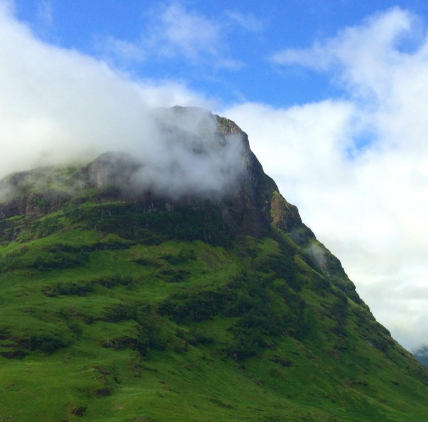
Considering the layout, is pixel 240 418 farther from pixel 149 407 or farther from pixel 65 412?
pixel 65 412

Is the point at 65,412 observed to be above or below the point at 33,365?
below

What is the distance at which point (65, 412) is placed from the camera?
157 m

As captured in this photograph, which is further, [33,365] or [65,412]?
[33,365]

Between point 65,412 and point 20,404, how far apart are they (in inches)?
578

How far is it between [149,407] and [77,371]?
144 ft

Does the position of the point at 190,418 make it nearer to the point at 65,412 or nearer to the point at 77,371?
the point at 65,412

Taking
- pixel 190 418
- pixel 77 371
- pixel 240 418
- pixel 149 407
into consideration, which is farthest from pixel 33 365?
pixel 240 418

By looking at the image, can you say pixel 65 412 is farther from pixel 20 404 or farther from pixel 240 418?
pixel 240 418

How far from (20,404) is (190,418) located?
56671 millimetres

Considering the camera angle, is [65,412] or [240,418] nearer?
[65,412]

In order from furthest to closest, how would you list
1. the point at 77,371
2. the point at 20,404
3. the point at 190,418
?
the point at 77,371, the point at 190,418, the point at 20,404

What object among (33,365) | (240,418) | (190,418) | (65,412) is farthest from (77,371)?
→ (240,418)

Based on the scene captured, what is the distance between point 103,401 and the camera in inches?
6781

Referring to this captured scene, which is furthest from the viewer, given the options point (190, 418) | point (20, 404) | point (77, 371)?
point (77, 371)
